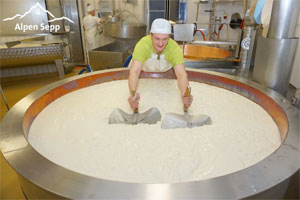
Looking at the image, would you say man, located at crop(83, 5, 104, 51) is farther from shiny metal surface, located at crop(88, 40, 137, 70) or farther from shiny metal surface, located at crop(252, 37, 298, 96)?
shiny metal surface, located at crop(252, 37, 298, 96)

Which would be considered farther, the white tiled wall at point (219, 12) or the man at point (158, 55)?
the white tiled wall at point (219, 12)

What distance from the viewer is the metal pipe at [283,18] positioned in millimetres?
1423

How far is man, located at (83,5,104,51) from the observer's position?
17.2ft

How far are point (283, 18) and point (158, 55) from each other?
100cm

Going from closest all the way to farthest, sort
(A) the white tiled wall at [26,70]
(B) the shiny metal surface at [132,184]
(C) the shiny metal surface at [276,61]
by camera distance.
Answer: (B) the shiny metal surface at [132,184]
(C) the shiny metal surface at [276,61]
(A) the white tiled wall at [26,70]

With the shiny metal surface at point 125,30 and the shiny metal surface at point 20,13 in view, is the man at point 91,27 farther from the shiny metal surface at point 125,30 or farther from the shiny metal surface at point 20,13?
the shiny metal surface at point 20,13

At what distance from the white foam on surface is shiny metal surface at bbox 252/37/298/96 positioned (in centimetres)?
23

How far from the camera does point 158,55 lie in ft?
6.62

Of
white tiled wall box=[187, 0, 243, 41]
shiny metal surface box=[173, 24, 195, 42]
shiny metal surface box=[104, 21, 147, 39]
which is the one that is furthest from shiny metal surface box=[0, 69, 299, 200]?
white tiled wall box=[187, 0, 243, 41]

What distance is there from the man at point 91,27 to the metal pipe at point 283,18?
14.7ft

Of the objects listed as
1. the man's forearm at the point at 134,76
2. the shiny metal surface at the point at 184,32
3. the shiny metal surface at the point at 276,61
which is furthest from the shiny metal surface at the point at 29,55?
the shiny metal surface at the point at 276,61

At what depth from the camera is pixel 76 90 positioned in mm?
2186

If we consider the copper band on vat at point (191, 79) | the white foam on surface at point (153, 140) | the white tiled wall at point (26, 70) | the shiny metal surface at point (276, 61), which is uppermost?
the shiny metal surface at point (276, 61)

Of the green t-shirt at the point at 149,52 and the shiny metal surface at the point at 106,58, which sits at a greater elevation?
the green t-shirt at the point at 149,52
